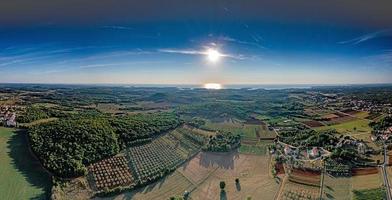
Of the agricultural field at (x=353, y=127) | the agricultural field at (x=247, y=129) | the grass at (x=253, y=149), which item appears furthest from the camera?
the agricultural field at (x=247, y=129)

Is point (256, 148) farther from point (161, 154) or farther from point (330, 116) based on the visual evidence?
point (330, 116)

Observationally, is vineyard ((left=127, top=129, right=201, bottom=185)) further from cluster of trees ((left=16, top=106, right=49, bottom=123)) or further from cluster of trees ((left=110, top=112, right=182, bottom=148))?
cluster of trees ((left=16, top=106, right=49, bottom=123))

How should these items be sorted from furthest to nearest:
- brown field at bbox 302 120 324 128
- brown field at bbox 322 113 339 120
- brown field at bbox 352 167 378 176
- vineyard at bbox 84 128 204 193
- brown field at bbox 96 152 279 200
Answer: brown field at bbox 322 113 339 120 → brown field at bbox 302 120 324 128 → brown field at bbox 352 167 378 176 → vineyard at bbox 84 128 204 193 → brown field at bbox 96 152 279 200

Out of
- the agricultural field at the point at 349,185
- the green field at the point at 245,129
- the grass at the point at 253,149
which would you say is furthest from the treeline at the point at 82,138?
the agricultural field at the point at 349,185

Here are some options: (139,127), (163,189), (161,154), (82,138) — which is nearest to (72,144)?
(82,138)

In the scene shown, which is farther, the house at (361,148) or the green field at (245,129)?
the green field at (245,129)

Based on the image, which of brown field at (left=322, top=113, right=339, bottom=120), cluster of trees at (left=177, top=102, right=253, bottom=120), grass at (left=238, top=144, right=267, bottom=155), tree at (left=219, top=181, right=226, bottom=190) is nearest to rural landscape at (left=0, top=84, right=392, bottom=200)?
grass at (left=238, top=144, right=267, bottom=155)

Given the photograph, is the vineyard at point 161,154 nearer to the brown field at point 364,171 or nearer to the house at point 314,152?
the house at point 314,152
